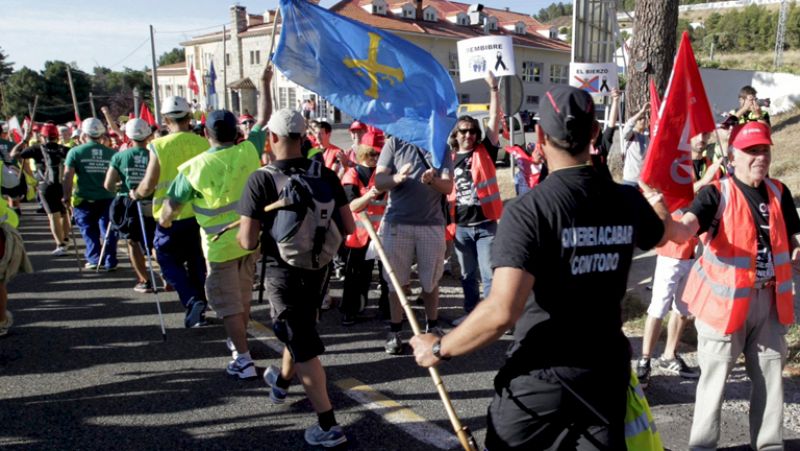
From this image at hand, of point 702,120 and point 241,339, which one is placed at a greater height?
point 702,120

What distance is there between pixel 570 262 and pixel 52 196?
9.48 meters

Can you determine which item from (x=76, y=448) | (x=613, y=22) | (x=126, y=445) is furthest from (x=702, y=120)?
(x=613, y=22)

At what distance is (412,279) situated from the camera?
7719mm

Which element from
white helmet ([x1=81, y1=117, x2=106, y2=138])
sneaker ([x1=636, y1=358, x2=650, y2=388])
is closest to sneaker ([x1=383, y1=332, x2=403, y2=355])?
sneaker ([x1=636, y1=358, x2=650, y2=388])

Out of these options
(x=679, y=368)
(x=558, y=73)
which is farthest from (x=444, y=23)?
(x=679, y=368)

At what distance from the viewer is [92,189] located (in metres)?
8.10

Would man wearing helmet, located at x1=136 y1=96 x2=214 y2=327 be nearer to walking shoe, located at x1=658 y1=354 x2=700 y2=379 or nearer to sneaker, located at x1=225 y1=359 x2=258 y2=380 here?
sneaker, located at x1=225 y1=359 x2=258 y2=380

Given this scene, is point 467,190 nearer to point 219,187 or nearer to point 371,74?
point 371,74

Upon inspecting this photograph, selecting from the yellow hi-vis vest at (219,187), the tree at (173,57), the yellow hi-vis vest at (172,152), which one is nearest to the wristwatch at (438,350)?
the yellow hi-vis vest at (219,187)

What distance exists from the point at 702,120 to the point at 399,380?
9.00ft

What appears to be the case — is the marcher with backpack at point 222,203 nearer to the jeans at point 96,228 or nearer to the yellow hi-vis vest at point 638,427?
the yellow hi-vis vest at point 638,427

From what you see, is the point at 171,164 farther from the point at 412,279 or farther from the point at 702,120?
the point at 702,120

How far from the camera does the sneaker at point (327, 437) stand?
361 centimetres

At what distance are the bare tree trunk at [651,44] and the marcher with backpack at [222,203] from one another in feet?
25.3
